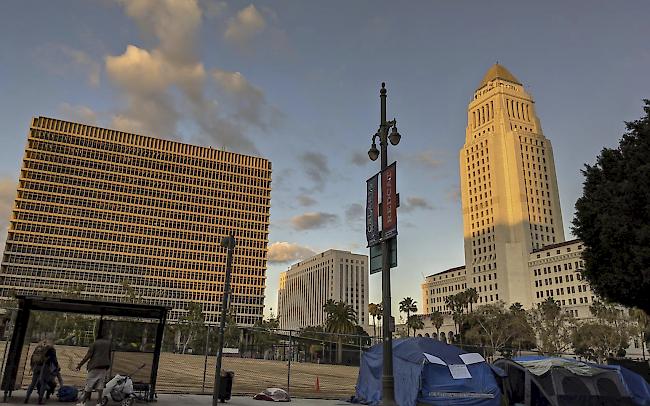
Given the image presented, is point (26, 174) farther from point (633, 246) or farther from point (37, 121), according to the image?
point (633, 246)

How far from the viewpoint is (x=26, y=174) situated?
449 feet

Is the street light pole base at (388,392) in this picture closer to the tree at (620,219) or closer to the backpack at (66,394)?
the backpack at (66,394)

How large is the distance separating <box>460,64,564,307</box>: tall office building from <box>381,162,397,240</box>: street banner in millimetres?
129460

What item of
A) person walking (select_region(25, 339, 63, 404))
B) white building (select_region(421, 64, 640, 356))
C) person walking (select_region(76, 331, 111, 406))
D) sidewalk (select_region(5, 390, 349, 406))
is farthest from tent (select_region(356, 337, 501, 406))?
white building (select_region(421, 64, 640, 356))

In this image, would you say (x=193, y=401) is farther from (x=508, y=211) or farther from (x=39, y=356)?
(x=508, y=211)

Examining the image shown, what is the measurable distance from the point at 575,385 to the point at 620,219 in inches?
431

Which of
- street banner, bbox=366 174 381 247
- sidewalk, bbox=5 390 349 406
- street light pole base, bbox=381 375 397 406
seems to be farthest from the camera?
street banner, bbox=366 174 381 247

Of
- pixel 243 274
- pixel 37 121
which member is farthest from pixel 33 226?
pixel 243 274

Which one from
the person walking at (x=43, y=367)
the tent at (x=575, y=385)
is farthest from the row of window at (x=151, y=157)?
the tent at (x=575, y=385)

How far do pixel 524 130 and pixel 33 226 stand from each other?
152 m

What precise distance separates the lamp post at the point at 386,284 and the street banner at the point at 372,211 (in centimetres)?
56

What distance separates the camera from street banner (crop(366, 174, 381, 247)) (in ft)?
46.9

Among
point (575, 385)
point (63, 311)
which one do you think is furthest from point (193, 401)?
point (575, 385)

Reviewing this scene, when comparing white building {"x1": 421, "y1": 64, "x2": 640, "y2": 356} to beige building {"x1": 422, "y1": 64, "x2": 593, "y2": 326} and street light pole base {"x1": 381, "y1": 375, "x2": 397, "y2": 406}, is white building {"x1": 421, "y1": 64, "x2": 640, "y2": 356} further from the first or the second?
street light pole base {"x1": 381, "y1": 375, "x2": 397, "y2": 406}
